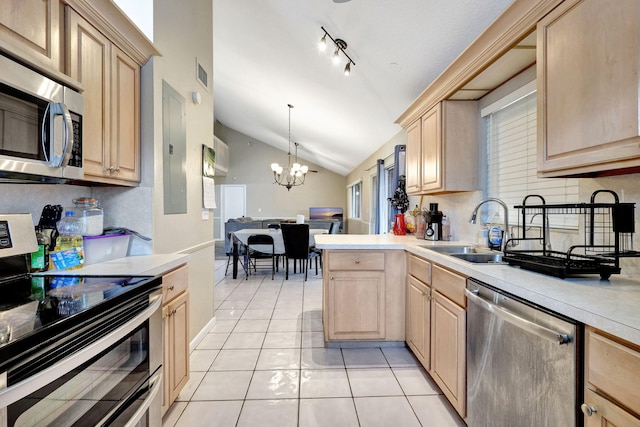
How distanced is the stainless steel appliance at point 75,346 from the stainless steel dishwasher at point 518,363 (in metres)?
1.41

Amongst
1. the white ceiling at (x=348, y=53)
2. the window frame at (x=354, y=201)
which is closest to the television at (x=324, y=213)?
the window frame at (x=354, y=201)

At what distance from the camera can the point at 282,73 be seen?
13.1 ft

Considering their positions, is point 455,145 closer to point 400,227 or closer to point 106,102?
point 400,227

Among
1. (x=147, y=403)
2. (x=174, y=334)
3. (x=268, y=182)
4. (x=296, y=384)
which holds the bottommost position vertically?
(x=296, y=384)

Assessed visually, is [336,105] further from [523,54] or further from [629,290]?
[629,290]

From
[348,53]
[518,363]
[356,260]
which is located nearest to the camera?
[518,363]

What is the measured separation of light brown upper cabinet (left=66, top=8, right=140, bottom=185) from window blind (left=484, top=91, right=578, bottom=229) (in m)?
2.39

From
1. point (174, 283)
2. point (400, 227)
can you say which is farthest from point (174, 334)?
point (400, 227)

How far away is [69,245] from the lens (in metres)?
1.48

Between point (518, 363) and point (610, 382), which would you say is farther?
point (518, 363)

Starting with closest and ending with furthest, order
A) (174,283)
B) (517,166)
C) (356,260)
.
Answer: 1. (174,283)
2. (517,166)
3. (356,260)

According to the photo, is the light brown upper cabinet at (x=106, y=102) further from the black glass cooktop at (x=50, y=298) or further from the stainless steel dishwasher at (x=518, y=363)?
the stainless steel dishwasher at (x=518, y=363)

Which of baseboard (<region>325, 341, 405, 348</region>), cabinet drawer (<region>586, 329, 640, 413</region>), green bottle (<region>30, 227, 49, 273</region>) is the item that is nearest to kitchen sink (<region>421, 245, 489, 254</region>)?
baseboard (<region>325, 341, 405, 348</region>)

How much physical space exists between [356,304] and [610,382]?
166 centimetres
